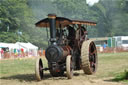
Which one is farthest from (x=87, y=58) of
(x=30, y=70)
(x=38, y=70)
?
(x=30, y=70)

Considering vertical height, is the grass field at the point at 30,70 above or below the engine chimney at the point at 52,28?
below

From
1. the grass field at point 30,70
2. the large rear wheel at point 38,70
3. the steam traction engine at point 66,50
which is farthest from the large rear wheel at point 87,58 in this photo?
the large rear wheel at point 38,70

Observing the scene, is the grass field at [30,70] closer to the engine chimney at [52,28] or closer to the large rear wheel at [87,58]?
the large rear wheel at [87,58]

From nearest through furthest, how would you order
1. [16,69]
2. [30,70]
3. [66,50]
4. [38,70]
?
[38,70] → [66,50] → [30,70] → [16,69]

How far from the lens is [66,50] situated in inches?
406

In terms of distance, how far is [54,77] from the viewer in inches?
426

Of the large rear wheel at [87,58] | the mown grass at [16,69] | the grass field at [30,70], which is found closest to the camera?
the large rear wheel at [87,58]

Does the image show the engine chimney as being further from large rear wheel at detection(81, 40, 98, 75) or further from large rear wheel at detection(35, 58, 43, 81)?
large rear wheel at detection(81, 40, 98, 75)

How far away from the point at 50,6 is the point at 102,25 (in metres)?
17.6

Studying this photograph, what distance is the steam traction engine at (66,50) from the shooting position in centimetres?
974

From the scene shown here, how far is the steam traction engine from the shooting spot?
32.0 ft

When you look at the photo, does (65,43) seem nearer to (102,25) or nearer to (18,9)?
(18,9)

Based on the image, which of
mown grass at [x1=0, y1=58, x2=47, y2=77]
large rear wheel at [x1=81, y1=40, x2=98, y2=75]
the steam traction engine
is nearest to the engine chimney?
the steam traction engine

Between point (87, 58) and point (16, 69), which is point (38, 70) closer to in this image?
point (87, 58)
